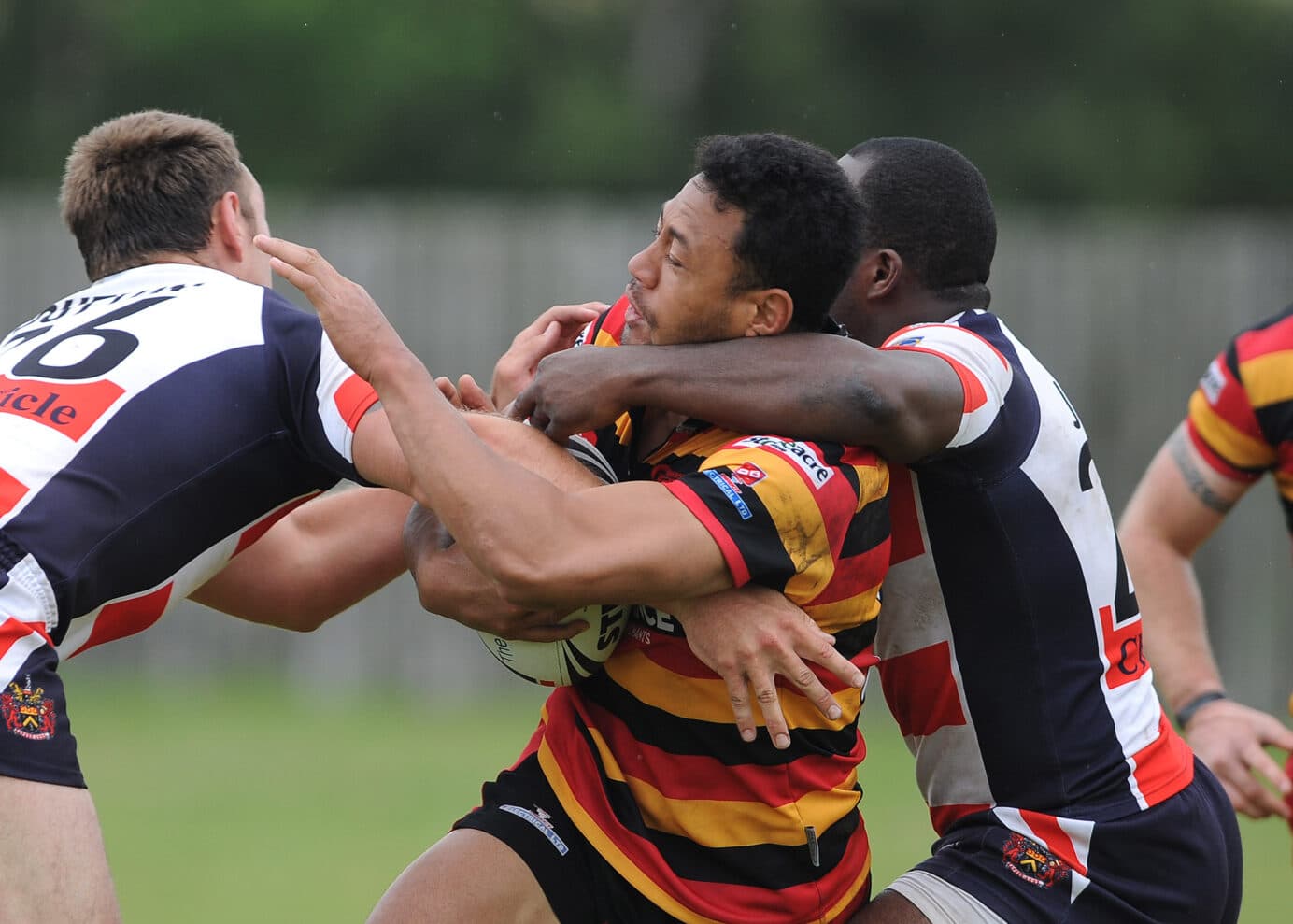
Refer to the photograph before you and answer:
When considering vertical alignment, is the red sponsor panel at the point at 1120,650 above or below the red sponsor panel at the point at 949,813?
above

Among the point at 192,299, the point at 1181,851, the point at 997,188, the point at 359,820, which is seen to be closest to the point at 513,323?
the point at 359,820

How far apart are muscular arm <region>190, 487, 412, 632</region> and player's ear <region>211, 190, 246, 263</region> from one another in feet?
2.47

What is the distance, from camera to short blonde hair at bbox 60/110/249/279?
4285 millimetres

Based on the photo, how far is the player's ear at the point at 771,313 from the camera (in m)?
3.54

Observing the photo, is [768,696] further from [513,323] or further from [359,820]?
[513,323]

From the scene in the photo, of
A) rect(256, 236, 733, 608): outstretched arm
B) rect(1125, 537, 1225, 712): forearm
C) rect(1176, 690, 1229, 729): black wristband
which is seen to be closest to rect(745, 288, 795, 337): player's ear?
rect(256, 236, 733, 608): outstretched arm

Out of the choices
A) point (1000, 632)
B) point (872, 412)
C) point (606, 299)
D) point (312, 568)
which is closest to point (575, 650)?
point (872, 412)

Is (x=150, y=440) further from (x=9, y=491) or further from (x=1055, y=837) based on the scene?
(x=1055, y=837)

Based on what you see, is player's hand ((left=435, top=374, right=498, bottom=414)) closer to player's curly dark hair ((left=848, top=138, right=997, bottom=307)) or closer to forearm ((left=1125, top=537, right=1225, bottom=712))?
player's curly dark hair ((left=848, top=138, right=997, bottom=307))

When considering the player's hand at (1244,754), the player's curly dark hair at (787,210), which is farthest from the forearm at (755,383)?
the player's hand at (1244,754)

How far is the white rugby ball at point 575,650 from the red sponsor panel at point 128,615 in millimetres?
863

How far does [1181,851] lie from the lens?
148 inches

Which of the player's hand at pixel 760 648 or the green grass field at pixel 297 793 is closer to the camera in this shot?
→ the player's hand at pixel 760 648

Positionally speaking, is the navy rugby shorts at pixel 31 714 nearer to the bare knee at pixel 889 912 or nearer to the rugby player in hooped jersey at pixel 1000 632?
the rugby player in hooped jersey at pixel 1000 632
